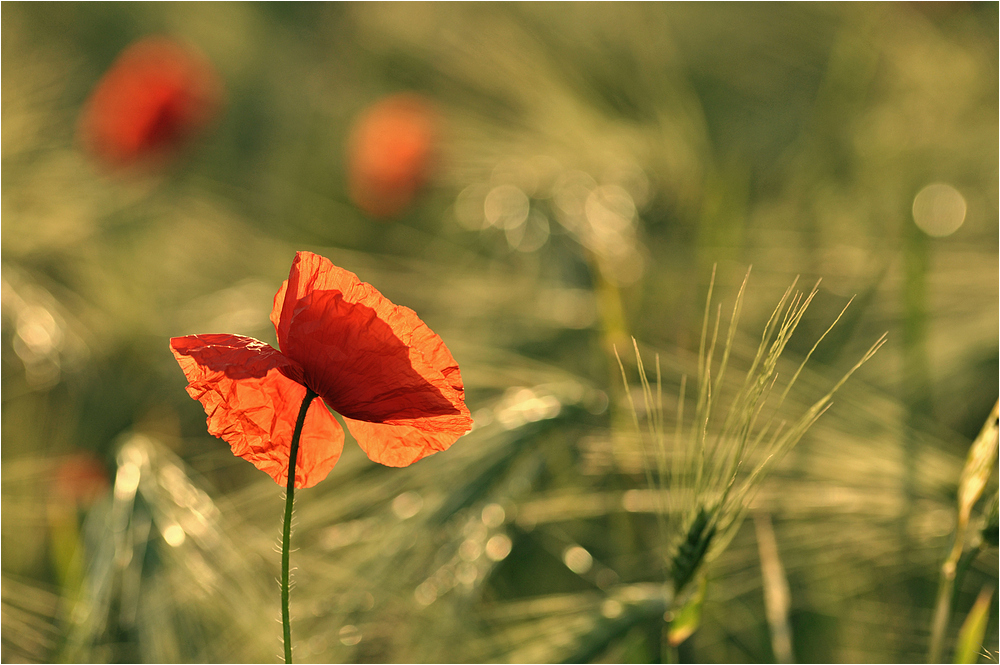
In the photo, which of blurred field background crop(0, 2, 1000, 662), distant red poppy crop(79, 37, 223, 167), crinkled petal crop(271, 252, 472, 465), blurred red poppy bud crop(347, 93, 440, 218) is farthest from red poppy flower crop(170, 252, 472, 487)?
distant red poppy crop(79, 37, 223, 167)

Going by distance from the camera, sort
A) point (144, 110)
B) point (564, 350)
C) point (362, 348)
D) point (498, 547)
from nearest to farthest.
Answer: point (362, 348) → point (498, 547) → point (564, 350) → point (144, 110)

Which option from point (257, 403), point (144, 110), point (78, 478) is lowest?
point (78, 478)

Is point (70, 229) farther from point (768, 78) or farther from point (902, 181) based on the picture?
point (768, 78)

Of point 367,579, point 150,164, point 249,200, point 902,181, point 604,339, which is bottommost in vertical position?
point 249,200

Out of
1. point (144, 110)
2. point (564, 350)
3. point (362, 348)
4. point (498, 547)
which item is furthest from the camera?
point (144, 110)

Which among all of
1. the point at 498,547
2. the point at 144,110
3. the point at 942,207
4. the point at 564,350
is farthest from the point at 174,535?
the point at 144,110

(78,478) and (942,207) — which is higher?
(942,207)

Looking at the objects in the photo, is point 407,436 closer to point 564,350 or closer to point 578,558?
point 578,558

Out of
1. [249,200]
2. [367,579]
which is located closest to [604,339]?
[367,579]
